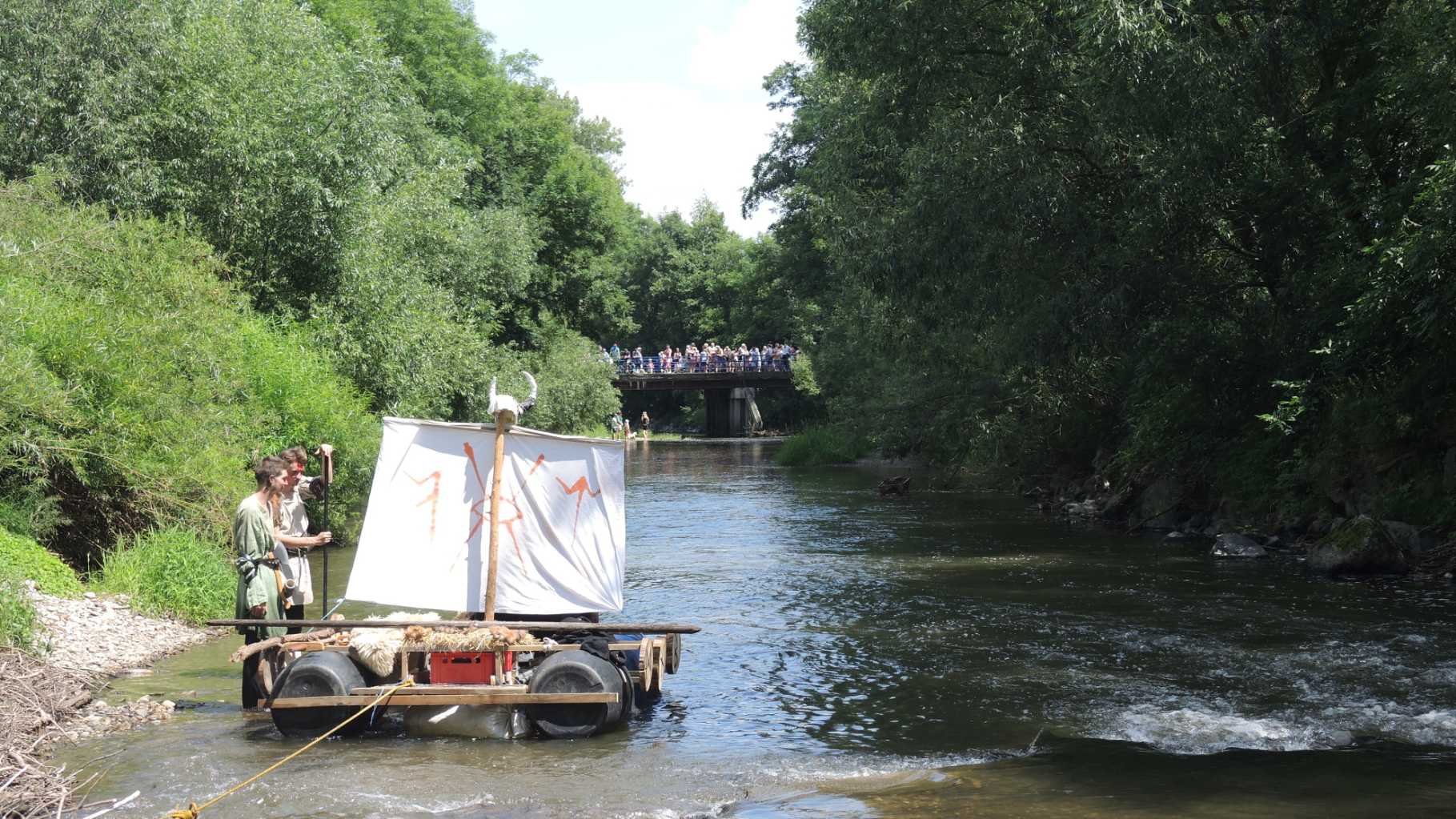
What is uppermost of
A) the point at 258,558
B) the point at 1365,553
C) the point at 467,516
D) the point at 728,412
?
the point at 728,412

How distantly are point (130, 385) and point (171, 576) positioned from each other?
8.37 ft

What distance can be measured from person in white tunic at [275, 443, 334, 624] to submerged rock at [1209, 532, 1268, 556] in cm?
1560

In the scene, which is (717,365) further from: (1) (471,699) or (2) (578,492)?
(1) (471,699)

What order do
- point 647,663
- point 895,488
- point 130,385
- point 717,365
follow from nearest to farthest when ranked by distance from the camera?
point 647,663 → point 130,385 → point 895,488 → point 717,365

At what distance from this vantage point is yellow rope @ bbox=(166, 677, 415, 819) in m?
8.03

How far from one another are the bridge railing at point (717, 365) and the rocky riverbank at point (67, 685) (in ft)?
200

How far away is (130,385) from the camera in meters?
16.8

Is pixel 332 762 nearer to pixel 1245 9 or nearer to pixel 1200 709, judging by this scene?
pixel 1200 709

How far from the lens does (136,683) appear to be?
1278cm

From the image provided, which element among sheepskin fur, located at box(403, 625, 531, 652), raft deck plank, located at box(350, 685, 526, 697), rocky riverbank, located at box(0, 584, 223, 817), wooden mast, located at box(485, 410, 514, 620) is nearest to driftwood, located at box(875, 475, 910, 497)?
rocky riverbank, located at box(0, 584, 223, 817)

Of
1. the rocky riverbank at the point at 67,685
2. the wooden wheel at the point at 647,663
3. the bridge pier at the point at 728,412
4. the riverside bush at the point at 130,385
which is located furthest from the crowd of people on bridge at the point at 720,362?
the wooden wheel at the point at 647,663

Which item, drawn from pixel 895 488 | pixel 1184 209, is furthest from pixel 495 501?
pixel 895 488

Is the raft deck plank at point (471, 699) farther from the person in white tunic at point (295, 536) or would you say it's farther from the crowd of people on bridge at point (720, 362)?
the crowd of people on bridge at point (720, 362)

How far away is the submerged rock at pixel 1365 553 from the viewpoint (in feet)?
63.3
